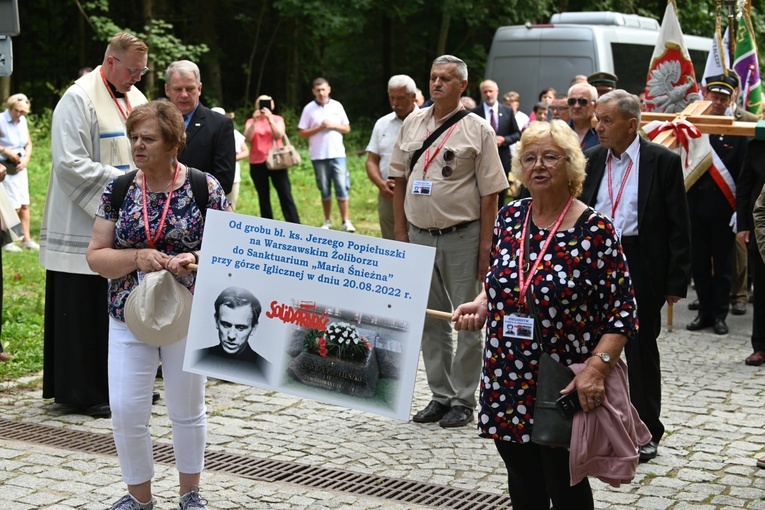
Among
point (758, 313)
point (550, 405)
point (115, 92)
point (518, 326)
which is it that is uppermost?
point (115, 92)

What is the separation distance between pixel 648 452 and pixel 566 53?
569 inches

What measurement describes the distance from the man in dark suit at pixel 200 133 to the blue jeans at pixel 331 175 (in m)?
8.95

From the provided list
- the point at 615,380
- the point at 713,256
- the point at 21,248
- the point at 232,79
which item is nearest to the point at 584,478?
the point at 615,380

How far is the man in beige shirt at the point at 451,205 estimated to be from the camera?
6922 millimetres

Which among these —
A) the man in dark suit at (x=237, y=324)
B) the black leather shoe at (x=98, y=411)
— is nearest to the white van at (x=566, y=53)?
the black leather shoe at (x=98, y=411)

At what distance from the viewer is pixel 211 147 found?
24.9 ft

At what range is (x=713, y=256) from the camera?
11.0 metres

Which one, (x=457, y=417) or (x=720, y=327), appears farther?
(x=720, y=327)

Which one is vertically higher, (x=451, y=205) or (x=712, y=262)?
(x=451, y=205)

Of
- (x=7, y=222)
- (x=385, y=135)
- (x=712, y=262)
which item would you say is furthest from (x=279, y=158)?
(x=7, y=222)

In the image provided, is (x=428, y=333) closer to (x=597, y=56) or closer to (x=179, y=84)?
(x=179, y=84)

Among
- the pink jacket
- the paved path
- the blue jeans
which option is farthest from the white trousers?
the blue jeans

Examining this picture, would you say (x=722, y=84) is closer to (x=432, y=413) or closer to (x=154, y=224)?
(x=432, y=413)

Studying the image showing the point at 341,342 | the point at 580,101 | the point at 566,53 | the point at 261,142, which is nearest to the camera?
Result: the point at 341,342
